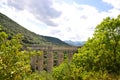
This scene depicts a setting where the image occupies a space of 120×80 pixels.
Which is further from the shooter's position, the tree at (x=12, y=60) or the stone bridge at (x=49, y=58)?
the stone bridge at (x=49, y=58)

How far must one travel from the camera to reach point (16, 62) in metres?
9.80

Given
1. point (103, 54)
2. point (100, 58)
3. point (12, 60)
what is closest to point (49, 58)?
point (100, 58)

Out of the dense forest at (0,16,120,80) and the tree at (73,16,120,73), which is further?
the tree at (73,16,120,73)

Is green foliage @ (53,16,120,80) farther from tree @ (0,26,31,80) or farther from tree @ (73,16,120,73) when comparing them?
tree @ (0,26,31,80)

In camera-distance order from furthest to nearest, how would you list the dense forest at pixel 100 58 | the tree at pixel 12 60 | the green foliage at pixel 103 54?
1. the green foliage at pixel 103 54
2. the dense forest at pixel 100 58
3. the tree at pixel 12 60

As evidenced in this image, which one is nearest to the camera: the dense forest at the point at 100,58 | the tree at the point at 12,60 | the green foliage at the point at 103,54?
the tree at the point at 12,60

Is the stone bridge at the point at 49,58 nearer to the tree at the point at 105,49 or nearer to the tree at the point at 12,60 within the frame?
the tree at the point at 105,49

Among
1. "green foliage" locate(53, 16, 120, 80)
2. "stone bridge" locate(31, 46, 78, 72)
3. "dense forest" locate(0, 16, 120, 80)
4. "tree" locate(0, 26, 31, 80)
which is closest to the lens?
"tree" locate(0, 26, 31, 80)

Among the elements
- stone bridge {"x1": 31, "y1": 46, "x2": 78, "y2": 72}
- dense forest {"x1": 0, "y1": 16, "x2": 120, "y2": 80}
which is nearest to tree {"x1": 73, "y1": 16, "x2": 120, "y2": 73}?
dense forest {"x1": 0, "y1": 16, "x2": 120, "y2": 80}

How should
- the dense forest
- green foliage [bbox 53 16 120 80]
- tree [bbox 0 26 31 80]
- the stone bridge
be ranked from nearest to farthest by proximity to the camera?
1. tree [bbox 0 26 31 80]
2. the dense forest
3. green foliage [bbox 53 16 120 80]
4. the stone bridge

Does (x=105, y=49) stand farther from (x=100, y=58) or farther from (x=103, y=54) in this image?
(x=100, y=58)

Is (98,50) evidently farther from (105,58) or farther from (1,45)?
(1,45)

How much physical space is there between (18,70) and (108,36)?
72.9 ft

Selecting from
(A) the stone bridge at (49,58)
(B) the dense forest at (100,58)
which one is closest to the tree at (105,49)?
(B) the dense forest at (100,58)
